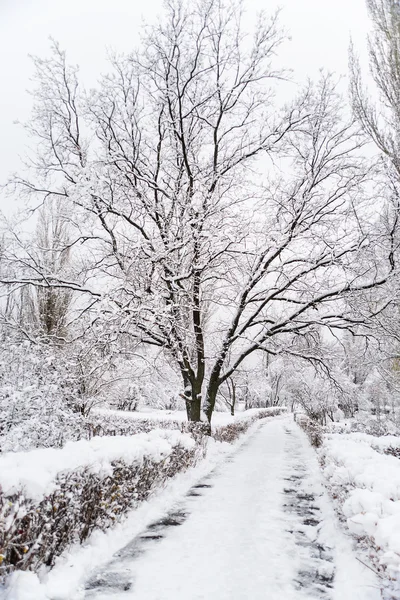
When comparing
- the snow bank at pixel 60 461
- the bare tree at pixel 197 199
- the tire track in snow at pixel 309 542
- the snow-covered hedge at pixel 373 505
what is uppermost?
the bare tree at pixel 197 199

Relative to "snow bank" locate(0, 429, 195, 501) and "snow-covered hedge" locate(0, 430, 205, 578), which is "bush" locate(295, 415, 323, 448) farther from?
"snow-covered hedge" locate(0, 430, 205, 578)

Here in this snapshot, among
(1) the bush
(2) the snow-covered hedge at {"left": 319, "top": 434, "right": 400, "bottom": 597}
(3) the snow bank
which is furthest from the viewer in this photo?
(1) the bush

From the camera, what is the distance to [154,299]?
9742 mm

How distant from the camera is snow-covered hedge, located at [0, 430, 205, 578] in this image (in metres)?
2.59

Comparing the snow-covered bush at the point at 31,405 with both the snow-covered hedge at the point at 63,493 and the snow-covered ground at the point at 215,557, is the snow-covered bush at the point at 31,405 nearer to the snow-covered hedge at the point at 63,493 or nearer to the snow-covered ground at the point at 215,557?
the snow-covered hedge at the point at 63,493

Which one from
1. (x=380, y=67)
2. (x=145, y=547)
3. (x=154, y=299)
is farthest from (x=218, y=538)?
(x=380, y=67)

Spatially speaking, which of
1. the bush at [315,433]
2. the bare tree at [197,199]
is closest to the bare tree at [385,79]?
the bare tree at [197,199]

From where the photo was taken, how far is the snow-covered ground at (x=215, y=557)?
2934 mm

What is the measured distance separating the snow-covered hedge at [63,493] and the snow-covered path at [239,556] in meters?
0.46

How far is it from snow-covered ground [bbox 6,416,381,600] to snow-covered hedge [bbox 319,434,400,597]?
Result: 0.37 metres

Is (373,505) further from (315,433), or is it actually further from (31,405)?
(315,433)

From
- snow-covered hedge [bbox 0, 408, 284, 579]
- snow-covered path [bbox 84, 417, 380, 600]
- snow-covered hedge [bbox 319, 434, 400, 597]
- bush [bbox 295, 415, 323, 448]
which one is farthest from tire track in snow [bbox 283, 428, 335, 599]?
bush [bbox 295, 415, 323, 448]

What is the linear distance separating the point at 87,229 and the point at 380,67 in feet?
32.0

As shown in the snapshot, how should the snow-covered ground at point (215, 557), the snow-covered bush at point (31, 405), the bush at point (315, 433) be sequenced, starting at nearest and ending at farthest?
the snow-covered ground at point (215, 557) → the snow-covered bush at point (31, 405) → the bush at point (315, 433)
